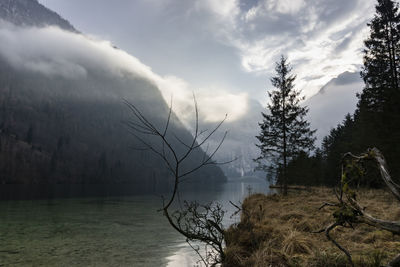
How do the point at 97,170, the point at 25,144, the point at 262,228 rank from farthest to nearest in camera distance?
the point at 97,170
the point at 25,144
the point at 262,228

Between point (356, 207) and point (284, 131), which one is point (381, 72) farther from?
point (356, 207)

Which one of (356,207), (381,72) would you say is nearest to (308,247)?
(356,207)

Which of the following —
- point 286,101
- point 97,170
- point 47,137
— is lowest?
point 97,170

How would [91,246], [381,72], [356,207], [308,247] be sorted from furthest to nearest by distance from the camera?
[381,72], [91,246], [308,247], [356,207]

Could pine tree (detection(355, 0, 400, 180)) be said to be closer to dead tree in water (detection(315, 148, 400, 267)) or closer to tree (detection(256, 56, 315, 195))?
tree (detection(256, 56, 315, 195))

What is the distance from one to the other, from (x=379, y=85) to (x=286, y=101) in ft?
27.1

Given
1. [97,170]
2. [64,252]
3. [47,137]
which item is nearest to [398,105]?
[64,252]

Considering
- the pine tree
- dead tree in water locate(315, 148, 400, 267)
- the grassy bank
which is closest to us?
dead tree in water locate(315, 148, 400, 267)

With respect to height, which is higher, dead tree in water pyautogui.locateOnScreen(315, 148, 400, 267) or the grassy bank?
dead tree in water pyautogui.locateOnScreen(315, 148, 400, 267)

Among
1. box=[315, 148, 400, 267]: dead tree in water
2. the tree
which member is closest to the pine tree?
the tree

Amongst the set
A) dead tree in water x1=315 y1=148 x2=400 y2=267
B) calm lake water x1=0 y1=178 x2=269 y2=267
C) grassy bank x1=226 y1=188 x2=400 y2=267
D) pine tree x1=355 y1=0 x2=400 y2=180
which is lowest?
calm lake water x1=0 y1=178 x2=269 y2=267

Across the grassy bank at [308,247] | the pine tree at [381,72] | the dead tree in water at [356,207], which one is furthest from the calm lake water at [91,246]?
the pine tree at [381,72]

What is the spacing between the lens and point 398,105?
16.8m

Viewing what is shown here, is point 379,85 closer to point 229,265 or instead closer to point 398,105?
point 398,105
